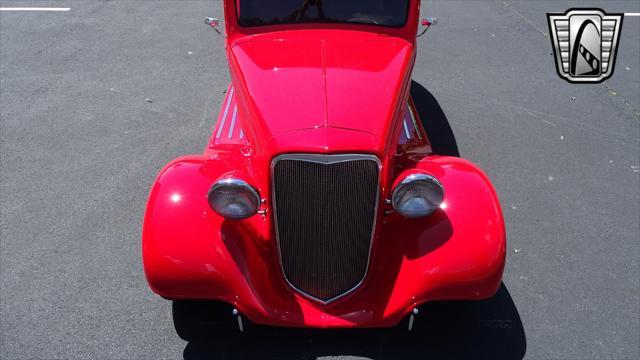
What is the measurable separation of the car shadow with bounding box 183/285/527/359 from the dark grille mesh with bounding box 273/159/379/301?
15.9 inches

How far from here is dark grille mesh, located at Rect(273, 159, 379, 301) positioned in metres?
3.02

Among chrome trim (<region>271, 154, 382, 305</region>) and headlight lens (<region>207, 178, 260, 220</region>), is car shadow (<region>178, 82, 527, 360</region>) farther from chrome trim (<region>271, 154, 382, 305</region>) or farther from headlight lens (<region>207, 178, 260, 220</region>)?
headlight lens (<region>207, 178, 260, 220</region>)

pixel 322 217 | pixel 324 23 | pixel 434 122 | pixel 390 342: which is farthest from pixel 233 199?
pixel 434 122

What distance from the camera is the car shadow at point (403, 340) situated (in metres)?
3.49

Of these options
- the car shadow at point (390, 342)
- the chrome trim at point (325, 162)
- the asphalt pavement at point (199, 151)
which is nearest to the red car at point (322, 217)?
the chrome trim at point (325, 162)

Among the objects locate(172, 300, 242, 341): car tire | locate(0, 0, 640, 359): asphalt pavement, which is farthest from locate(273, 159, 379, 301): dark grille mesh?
locate(172, 300, 242, 341): car tire

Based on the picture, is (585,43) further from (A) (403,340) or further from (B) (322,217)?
(B) (322,217)

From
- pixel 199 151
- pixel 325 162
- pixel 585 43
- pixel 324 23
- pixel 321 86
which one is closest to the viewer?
pixel 325 162

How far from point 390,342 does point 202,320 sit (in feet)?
4.34

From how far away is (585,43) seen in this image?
23.5ft

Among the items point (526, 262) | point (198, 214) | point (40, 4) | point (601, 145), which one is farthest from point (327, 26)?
point (40, 4)

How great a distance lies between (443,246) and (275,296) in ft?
3.60

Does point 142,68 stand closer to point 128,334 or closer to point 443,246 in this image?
point 128,334

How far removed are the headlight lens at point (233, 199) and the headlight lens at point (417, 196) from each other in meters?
0.84
